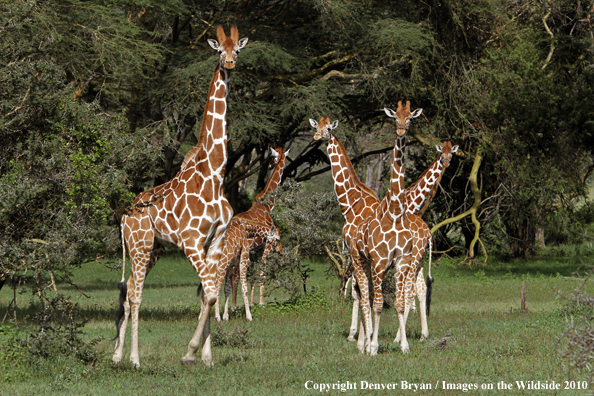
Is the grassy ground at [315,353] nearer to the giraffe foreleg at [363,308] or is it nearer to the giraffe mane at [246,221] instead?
the giraffe foreleg at [363,308]

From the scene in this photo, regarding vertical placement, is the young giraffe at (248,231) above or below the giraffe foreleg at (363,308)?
above

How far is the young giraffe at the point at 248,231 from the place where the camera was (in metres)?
14.2

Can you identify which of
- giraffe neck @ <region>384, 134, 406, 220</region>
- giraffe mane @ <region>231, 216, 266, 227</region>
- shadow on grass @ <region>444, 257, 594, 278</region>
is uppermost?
giraffe neck @ <region>384, 134, 406, 220</region>

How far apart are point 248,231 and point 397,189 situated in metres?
5.40

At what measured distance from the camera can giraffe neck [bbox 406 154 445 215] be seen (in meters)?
13.8

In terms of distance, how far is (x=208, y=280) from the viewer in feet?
30.3

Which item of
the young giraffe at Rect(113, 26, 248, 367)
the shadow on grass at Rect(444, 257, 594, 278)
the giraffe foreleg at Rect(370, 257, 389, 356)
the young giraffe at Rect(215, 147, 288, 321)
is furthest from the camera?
the shadow on grass at Rect(444, 257, 594, 278)

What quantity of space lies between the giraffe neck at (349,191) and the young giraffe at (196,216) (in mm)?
3293

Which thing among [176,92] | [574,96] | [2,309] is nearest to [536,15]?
[574,96]

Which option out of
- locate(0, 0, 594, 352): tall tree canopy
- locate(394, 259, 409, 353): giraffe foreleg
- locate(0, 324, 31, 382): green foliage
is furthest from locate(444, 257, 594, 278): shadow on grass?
locate(0, 324, 31, 382): green foliage

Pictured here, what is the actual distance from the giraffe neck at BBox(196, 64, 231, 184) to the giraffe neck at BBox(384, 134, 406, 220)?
245 cm

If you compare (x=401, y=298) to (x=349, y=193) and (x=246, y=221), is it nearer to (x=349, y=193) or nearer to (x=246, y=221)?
(x=349, y=193)

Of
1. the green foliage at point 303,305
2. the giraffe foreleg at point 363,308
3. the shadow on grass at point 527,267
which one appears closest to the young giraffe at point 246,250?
the green foliage at point 303,305

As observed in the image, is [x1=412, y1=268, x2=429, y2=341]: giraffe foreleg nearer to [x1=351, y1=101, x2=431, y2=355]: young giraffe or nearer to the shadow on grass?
[x1=351, y1=101, x2=431, y2=355]: young giraffe
